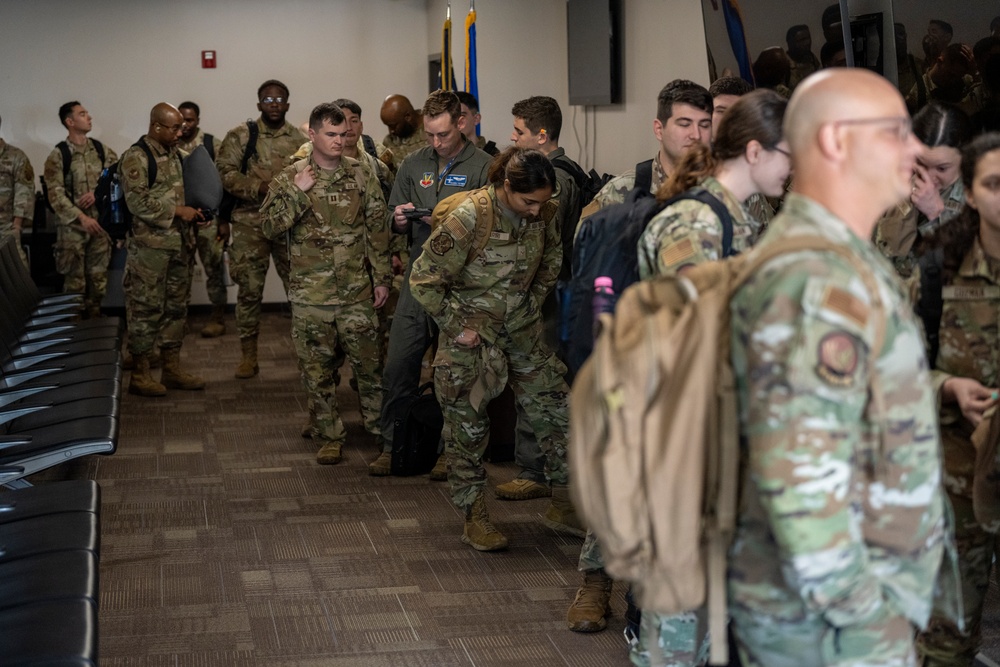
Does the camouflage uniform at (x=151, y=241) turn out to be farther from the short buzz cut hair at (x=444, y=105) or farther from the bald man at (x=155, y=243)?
the short buzz cut hair at (x=444, y=105)

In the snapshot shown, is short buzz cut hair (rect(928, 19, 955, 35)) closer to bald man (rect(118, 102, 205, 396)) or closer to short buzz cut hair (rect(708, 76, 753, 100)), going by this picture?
short buzz cut hair (rect(708, 76, 753, 100))

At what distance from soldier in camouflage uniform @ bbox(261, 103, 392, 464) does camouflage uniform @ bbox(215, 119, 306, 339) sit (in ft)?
5.88

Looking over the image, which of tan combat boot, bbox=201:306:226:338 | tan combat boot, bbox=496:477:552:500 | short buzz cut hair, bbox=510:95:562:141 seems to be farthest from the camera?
tan combat boot, bbox=201:306:226:338

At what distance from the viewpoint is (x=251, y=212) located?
24.3ft

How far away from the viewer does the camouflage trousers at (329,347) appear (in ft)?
18.0

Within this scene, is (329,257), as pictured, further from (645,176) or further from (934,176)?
(934,176)

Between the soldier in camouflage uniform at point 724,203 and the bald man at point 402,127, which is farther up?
the bald man at point 402,127

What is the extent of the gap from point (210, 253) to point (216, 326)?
1.95 ft

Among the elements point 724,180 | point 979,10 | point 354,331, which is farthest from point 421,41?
point 724,180

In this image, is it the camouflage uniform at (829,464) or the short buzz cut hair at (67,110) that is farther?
the short buzz cut hair at (67,110)

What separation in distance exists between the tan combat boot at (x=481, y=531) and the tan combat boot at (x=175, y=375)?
3.36 m

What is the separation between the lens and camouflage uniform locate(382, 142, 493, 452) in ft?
17.3

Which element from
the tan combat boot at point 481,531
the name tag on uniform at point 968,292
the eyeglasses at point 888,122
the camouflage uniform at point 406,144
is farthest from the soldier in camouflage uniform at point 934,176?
the camouflage uniform at point 406,144

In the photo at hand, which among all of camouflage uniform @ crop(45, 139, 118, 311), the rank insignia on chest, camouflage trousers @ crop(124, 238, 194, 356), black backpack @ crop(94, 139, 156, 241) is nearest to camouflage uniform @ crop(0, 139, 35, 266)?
camouflage uniform @ crop(45, 139, 118, 311)
